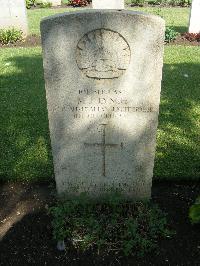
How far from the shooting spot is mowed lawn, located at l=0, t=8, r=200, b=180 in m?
4.59

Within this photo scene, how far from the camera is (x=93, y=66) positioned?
3.17 m

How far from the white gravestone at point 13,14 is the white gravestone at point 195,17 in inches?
192

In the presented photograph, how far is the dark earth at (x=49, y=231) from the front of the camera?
11.0ft

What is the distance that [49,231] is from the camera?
143 inches

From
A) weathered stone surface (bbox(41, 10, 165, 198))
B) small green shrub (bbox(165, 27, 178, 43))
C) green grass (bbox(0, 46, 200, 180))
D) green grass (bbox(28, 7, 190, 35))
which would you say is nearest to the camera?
weathered stone surface (bbox(41, 10, 165, 198))

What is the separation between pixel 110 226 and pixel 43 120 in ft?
9.18

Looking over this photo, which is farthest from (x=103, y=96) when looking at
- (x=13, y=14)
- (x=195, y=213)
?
(x=13, y=14)

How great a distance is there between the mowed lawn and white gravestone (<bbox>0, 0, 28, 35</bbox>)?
6.85 ft

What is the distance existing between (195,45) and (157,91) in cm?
750

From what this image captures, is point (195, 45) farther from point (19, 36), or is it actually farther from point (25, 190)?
point (25, 190)

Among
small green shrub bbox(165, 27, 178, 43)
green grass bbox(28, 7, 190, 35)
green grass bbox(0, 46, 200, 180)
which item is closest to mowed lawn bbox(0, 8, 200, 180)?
green grass bbox(0, 46, 200, 180)

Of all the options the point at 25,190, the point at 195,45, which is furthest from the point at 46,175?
the point at 195,45

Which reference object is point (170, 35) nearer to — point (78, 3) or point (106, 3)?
point (106, 3)

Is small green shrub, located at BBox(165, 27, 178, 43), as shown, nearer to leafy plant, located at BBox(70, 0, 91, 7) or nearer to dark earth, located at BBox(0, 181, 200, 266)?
dark earth, located at BBox(0, 181, 200, 266)
